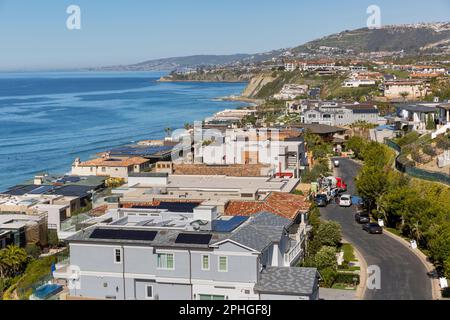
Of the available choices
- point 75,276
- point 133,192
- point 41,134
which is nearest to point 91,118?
point 41,134

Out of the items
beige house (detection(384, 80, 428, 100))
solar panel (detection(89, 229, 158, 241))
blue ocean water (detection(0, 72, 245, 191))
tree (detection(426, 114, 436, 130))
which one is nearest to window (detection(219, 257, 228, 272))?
solar panel (detection(89, 229, 158, 241))

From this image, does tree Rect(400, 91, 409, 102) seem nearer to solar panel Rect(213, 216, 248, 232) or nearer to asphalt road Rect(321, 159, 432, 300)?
asphalt road Rect(321, 159, 432, 300)

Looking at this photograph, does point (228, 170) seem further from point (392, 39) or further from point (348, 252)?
point (392, 39)

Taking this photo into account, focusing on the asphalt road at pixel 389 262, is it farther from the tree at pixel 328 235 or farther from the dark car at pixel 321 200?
the tree at pixel 328 235

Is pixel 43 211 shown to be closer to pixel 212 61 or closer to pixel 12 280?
pixel 12 280

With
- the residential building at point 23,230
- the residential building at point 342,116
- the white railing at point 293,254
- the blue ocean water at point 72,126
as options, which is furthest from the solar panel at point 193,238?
the residential building at point 342,116
